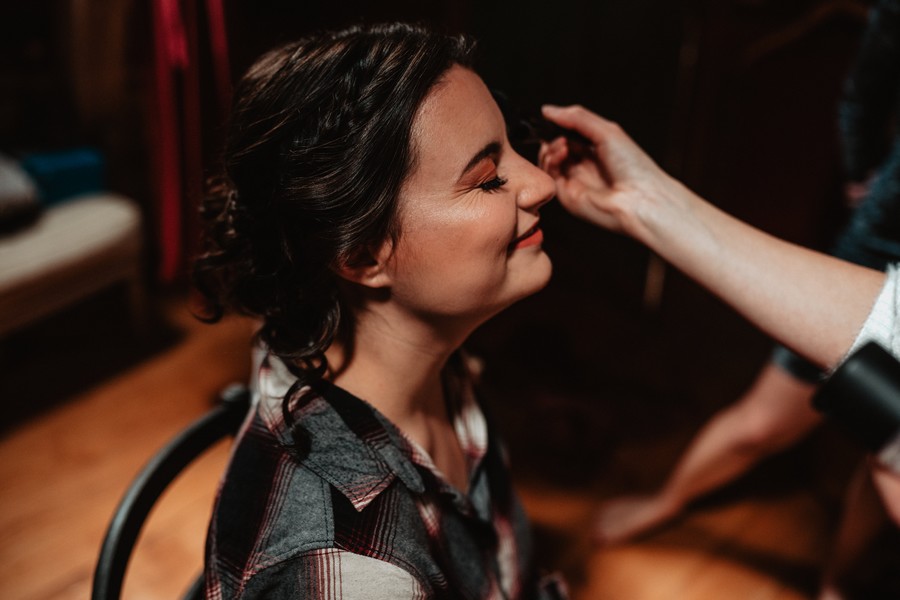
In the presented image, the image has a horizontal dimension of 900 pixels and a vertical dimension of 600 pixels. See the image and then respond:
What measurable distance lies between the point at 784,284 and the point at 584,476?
1.20 m

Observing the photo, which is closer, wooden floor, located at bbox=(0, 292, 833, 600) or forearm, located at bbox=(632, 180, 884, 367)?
forearm, located at bbox=(632, 180, 884, 367)

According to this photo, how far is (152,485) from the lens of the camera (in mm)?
894

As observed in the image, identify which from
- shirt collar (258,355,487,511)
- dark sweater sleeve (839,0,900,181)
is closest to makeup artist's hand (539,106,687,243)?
shirt collar (258,355,487,511)

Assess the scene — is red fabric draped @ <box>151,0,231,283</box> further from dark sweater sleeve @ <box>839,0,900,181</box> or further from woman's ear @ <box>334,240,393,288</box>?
dark sweater sleeve @ <box>839,0,900,181</box>

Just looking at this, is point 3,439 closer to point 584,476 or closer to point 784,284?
point 584,476

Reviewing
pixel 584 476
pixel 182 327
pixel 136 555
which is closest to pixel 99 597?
pixel 136 555

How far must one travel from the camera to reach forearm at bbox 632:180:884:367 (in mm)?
904

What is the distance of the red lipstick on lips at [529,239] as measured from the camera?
860 millimetres

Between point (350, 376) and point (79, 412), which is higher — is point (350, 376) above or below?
above

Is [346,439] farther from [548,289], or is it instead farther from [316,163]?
[548,289]

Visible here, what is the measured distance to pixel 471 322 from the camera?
878 mm

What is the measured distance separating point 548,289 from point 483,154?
200 centimetres

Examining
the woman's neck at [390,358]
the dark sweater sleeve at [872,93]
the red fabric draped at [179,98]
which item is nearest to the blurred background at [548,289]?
the red fabric draped at [179,98]

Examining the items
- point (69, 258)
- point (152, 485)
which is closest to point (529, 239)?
point (152, 485)
